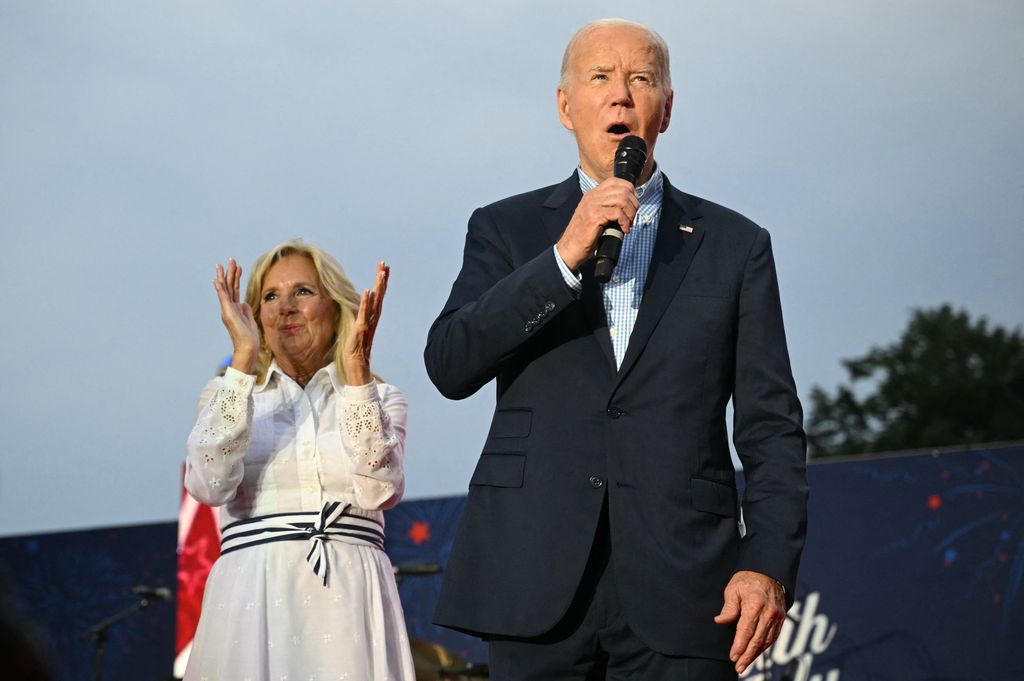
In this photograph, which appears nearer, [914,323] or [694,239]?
[694,239]

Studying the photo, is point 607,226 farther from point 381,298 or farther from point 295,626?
point 295,626

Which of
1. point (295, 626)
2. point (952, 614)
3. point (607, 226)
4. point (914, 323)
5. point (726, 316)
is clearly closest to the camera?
point (607, 226)

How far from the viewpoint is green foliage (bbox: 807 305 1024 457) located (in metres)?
26.9

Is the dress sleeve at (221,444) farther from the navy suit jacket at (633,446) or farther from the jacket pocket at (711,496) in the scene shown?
the jacket pocket at (711,496)

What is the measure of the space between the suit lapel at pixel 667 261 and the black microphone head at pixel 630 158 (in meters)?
0.13

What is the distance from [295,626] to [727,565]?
1.46m

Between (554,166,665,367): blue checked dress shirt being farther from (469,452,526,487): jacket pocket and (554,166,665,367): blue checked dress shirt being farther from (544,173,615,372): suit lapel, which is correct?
(469,452,526,487): jacket pocket

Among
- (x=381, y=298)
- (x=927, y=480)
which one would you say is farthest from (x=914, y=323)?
(x=381, y=298)

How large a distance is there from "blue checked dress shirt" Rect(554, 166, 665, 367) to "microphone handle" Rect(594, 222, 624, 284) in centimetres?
6

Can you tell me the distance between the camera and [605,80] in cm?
212

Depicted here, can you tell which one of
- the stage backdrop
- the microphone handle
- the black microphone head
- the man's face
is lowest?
the stage backdrop

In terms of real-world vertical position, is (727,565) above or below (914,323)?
below

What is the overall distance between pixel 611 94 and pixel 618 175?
0.20 meters

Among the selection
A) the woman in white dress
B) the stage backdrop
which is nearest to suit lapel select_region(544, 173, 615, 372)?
the woman in white dress
